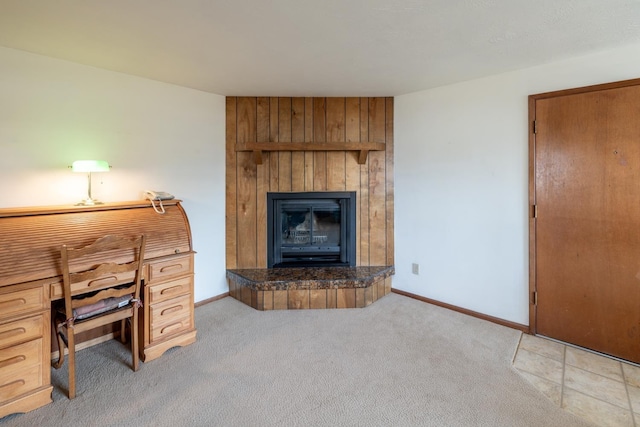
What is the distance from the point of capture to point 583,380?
197 cm

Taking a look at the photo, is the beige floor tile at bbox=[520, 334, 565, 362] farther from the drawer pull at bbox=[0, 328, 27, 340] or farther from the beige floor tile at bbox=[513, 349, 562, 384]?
the drawer pull at bbox=[0, 328, 27, 340]

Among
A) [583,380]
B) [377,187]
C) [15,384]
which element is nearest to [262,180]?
[377,187]

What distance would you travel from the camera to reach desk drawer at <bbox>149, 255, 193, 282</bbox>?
7.21ft

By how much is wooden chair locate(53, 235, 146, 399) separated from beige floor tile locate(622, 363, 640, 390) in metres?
3.20

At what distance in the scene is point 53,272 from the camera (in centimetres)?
177

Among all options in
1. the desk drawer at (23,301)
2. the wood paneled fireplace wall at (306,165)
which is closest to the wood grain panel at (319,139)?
the wood paneled fireplace wall at (306,165)

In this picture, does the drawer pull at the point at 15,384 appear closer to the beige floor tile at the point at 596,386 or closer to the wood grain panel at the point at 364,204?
the wood grain panel at the point at 364,204

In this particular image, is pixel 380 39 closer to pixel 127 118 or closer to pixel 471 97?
pixel 471 97

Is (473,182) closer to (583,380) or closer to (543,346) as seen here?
(543,346)

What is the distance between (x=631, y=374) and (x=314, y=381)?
2.09m

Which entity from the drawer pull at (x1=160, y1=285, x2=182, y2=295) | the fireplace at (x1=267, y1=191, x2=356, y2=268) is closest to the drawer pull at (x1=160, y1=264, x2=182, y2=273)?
the drawer pull at (x1=160, y1=285, x2=182, y2=295)

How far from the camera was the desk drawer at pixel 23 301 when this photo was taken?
64.3 inches

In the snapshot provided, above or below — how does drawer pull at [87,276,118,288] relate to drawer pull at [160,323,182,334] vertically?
above

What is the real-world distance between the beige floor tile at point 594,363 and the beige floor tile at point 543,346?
0.16 ft
